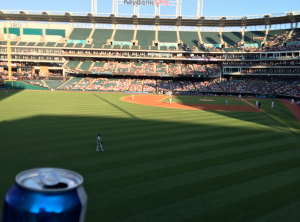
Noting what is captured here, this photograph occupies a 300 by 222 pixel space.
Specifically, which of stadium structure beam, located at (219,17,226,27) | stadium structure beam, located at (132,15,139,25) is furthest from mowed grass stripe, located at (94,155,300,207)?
stadium structure beam, located at (132,15,139,25)

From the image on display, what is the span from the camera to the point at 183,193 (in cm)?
837

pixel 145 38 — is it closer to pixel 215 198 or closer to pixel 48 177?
pixel 215 198

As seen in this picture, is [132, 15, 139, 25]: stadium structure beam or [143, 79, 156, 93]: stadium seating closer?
[143, 79, 156, 93]: stadium seating

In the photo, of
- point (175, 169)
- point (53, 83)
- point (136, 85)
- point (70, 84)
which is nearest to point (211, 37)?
point (136, 85)

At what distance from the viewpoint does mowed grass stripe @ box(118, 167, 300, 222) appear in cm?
700

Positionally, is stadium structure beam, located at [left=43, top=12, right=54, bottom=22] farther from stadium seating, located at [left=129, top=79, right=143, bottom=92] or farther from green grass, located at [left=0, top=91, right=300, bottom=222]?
green grass, located at [left=0, top=91, right=300, bottom=222]

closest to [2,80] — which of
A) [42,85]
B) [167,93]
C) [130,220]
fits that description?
[42,85]

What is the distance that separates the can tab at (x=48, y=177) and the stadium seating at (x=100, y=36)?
82.7 meters

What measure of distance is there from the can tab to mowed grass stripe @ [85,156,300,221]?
4.90 m

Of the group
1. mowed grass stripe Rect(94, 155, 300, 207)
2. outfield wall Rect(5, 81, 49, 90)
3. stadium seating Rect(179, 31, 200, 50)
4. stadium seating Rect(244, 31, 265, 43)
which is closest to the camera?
mowed grass stripe Rect(94, 155, 300, 207)

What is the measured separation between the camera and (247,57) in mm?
73312

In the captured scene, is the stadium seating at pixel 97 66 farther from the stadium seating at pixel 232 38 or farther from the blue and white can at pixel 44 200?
the blue and white can at pixel 44 200

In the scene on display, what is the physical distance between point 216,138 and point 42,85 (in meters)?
64.0

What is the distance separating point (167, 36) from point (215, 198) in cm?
8462
